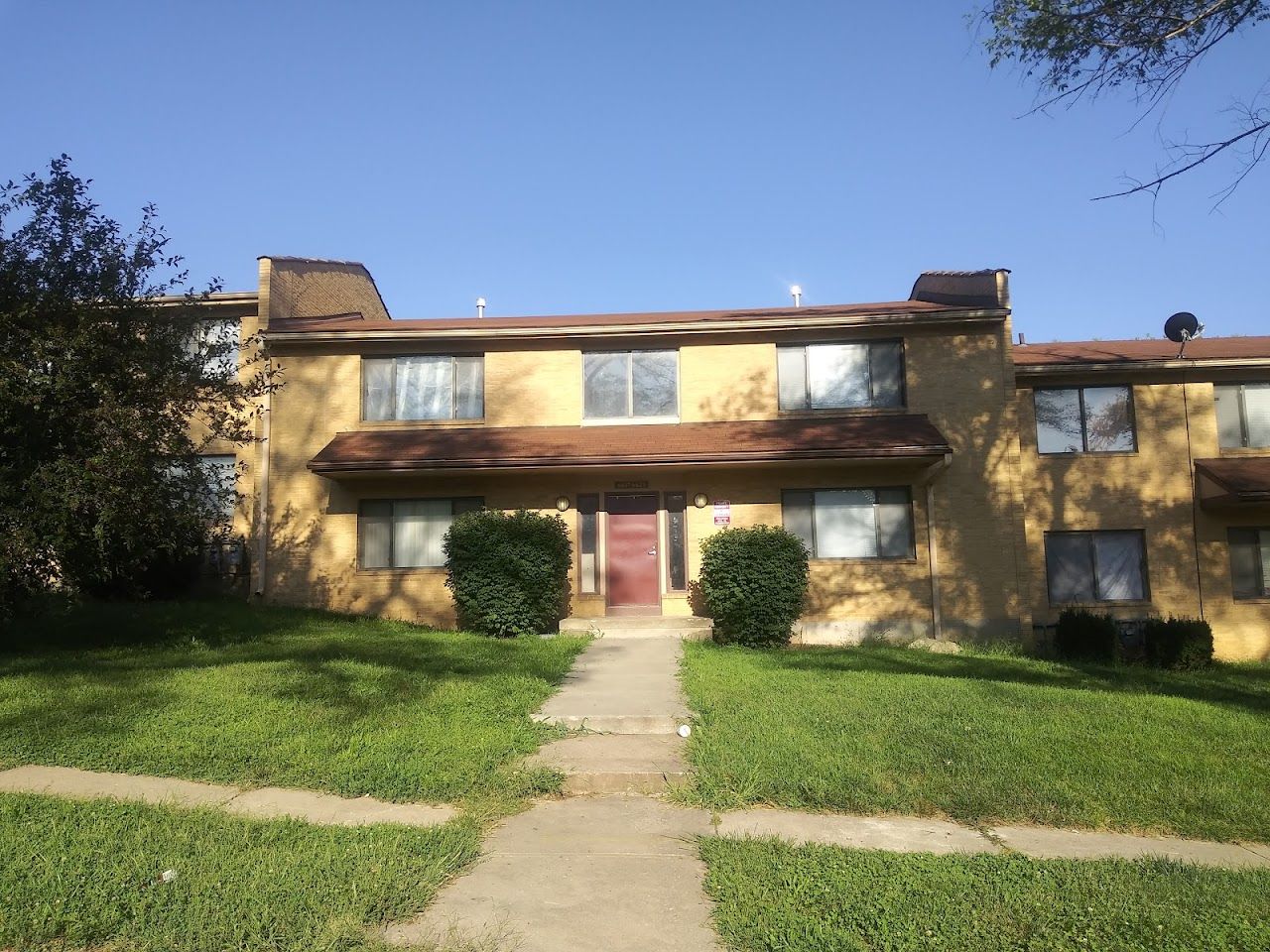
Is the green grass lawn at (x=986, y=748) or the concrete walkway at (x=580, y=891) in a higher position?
the green grass lawn at (x=986, y=748)

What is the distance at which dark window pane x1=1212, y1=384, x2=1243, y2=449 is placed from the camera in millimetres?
17203

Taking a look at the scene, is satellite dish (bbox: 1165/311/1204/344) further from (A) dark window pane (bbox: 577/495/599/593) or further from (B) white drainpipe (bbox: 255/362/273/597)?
(B) white drainpipe (bbox: 255/362/273/597)

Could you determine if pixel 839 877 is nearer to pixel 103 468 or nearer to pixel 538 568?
pixel 103 468

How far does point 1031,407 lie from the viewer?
17.2m

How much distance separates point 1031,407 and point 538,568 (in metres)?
10.1

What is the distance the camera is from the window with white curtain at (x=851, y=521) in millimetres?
15547

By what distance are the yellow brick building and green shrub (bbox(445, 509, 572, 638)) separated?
1105mm

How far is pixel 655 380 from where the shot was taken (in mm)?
16281

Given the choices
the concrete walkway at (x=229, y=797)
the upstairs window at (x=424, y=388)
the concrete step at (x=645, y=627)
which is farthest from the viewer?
the upstairs window at (x=424, y=388)

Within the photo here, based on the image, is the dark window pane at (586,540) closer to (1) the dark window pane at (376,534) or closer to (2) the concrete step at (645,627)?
(2) the concrete step at (645,627)

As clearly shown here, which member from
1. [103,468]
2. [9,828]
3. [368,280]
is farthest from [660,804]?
[368,280]

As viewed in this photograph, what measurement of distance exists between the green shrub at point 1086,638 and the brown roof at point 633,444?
4206 mm

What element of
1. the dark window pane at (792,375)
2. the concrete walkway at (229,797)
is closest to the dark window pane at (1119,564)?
the dark window pane at (792,375)

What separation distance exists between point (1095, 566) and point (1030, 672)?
642cm
